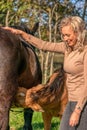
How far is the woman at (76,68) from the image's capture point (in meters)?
3.19

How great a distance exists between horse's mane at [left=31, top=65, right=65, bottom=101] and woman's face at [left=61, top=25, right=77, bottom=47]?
4.83 ft

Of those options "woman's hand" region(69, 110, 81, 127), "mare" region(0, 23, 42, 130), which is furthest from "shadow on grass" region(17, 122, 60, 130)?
"woman's hand" region(69, 110, 81, 127)

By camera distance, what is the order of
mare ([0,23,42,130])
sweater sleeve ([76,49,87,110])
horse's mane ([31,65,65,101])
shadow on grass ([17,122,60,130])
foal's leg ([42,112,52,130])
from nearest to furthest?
sweater sleeve ([76,49,87,110]) → mare ([0,23,42,130]) → horse's mane ([31,65,65,101]) → foal's leg ([42,112,52,130]) → shadow on grass ([17,122,60,130])

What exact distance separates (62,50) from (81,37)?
550mm

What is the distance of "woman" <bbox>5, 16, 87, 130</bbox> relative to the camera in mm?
3190

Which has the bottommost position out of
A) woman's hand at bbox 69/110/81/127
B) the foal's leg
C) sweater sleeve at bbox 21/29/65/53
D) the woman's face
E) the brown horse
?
the foal's leg

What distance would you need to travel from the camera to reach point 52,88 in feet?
15.8

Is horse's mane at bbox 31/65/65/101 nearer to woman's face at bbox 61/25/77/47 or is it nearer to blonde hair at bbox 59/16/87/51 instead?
woman's face at bbox 61/25/77/47

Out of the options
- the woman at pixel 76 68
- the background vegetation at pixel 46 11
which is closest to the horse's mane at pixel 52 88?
the woman at pixel 76 68

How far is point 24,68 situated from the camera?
439 centimetres

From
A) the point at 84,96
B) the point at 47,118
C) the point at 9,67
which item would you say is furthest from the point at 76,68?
the point at 47,118

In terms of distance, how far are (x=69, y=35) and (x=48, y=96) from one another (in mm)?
1666

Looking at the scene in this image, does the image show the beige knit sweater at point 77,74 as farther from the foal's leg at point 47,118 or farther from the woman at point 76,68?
the foal's leg at point 47,118

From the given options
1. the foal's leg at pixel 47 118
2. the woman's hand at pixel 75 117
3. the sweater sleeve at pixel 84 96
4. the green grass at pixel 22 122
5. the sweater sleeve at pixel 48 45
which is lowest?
the green grass at pixel 22 122
